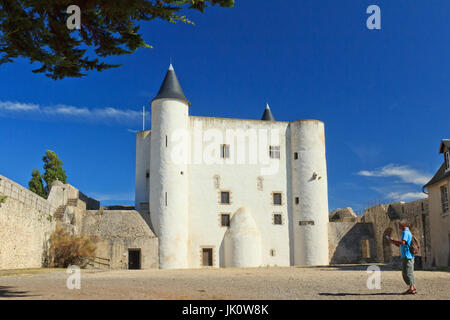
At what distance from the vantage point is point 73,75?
32.1ft

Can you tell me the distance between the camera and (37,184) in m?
38.7

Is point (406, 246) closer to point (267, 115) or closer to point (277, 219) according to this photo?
point (277, 219)

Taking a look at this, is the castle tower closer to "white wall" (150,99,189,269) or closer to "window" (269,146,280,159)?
"white wall" (150,99,189,269)

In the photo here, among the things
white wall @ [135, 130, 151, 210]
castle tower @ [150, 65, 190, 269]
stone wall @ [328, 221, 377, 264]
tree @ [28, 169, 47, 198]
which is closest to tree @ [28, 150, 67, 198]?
tree @ [28, 169, 47, 198]

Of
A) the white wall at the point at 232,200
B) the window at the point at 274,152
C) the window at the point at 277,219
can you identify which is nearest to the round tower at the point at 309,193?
the white wall at the point at 232,200

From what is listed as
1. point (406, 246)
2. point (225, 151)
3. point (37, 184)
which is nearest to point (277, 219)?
point (225, 151)

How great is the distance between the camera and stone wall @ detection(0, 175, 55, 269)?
19.0 m

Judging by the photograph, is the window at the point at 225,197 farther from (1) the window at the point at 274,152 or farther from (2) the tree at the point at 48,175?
(2) the tree at the point at 48,175

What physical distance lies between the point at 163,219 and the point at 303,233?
10.5 meters

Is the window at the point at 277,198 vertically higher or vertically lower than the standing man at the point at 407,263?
higher

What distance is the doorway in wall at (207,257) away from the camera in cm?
3272

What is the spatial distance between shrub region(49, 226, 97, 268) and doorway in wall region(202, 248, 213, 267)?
8.67 m

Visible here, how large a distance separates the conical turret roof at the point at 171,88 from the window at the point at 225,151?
413 cm
